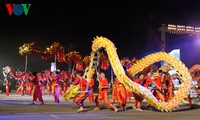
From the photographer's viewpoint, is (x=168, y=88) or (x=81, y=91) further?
(x=168, y=88)

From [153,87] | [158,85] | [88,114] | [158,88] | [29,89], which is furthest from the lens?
[29,89]

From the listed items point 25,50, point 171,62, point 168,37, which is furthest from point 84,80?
point 168,37

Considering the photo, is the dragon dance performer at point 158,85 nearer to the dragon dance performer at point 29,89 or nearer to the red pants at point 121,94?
the red pants at point 121,94

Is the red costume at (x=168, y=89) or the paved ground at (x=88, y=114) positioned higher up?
the red costume at (x=168, y=89)

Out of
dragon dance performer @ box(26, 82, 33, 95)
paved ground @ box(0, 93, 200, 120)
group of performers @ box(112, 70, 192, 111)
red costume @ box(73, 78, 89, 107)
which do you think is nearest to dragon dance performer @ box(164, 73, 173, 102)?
group of performers @ box(112, 70, 192, 111)

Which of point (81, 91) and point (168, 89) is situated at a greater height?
point (168, 89)

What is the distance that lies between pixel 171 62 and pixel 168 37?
2990 centimetres

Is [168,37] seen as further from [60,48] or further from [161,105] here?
[161,105]

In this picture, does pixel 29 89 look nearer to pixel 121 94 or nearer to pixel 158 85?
pixel 158 85

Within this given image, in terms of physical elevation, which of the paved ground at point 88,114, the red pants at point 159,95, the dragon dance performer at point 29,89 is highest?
the dragon dance performer at point 29,89

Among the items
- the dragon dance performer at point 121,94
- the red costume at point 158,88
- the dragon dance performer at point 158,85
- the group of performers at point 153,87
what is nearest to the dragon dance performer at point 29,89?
the group of performers at point 153,87

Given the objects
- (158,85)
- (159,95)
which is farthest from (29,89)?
(159,95)

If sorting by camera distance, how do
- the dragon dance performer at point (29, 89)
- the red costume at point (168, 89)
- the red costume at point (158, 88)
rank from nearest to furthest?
the red costume at point (158, 88), the red costume at point (168, 89), the dragon dance performer at point (29, 89)

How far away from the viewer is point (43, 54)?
91.3 feet
